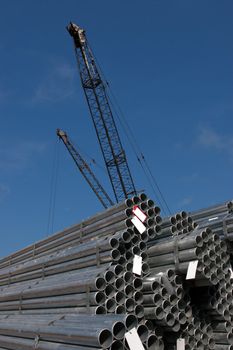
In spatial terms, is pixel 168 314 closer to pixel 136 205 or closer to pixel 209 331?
pixel 209 331

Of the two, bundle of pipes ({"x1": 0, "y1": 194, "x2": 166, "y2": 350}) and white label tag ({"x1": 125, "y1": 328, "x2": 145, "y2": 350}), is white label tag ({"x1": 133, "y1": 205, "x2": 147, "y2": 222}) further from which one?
white label tag ({"x1": 125, "y1": 328, "x2": 145, "y2": 350})

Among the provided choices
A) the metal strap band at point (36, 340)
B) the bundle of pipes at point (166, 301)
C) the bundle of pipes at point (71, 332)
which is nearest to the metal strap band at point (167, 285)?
the bundle of pipes at point (166, 301)

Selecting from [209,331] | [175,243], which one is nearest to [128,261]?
[175,243]

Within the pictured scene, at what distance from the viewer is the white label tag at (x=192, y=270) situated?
25.4 feet

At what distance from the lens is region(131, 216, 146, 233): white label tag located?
337 inches

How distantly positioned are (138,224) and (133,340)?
2652mm

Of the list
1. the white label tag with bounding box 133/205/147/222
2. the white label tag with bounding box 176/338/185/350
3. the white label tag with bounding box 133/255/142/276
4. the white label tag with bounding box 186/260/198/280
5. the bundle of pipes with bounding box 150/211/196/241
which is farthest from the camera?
the bundle of pipes with bounding box 150/211/196/241

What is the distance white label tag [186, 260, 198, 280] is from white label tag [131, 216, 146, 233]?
4.17 ft

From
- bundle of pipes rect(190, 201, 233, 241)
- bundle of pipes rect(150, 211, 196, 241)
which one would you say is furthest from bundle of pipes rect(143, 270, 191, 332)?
Result: bundle of pipes rect(190, 201, 233, 241)

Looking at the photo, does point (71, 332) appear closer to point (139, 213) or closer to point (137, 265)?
point (137, 265)

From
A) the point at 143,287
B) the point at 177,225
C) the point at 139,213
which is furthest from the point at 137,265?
the point at 177,225

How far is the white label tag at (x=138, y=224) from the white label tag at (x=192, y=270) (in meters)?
1.27

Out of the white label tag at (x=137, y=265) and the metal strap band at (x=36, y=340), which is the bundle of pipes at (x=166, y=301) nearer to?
the white label tag at (x=137, y=265)

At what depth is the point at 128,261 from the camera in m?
8.32
